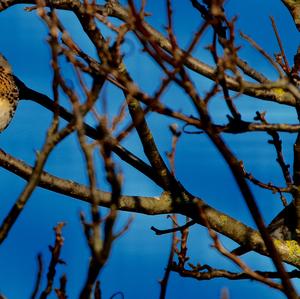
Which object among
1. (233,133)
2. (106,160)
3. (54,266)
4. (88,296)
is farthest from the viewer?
(233,133)

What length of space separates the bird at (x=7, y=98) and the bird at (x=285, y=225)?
267 centimetres

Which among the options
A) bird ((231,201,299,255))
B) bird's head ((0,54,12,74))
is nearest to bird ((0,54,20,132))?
bird's head ((0,54,12,74))

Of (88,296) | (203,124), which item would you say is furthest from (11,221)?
(203,124)

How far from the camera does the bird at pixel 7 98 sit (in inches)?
231

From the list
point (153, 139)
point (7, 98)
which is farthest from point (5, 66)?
point (153, 139)

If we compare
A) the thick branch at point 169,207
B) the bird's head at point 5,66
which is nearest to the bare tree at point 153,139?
the thick branch at point 169,207

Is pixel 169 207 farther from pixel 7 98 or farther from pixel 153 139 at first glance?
pixel 7 98

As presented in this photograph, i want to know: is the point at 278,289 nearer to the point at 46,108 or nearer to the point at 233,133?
the point at 233,133

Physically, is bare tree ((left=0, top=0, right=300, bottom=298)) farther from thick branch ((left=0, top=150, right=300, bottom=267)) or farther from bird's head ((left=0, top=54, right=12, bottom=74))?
bird's head ((left=0, top=54, right=12, bottom=74))

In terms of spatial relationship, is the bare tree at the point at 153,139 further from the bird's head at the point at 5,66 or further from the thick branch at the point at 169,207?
the bird's head at the point at 5,66

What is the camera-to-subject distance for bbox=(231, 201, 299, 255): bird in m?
4.71

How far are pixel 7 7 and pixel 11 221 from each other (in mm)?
3027

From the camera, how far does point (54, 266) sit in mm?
2414

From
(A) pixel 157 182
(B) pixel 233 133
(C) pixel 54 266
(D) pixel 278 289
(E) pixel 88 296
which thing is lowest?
(E) pixel 88 296
